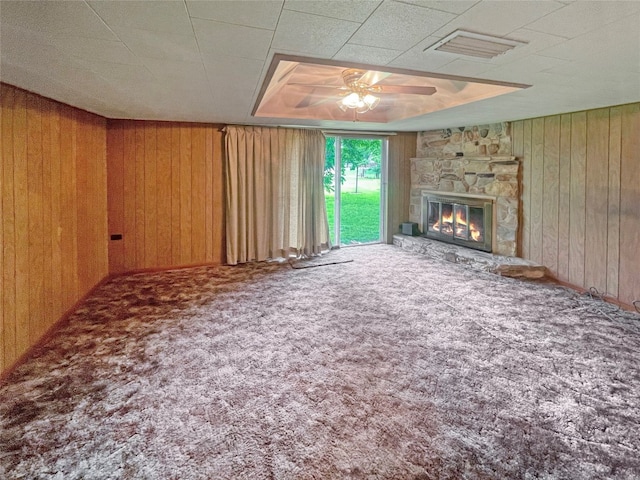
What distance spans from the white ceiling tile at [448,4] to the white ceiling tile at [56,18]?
1.30m

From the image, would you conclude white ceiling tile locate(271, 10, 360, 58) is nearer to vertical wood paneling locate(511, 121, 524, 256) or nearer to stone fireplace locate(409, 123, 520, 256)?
vertical wood paneling locate(511, 121, 524, 256)

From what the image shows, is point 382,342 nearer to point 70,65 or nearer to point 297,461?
point 297,461

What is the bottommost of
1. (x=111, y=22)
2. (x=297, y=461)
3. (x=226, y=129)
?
(x=297, y=461)

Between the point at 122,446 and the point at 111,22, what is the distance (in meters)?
1.99

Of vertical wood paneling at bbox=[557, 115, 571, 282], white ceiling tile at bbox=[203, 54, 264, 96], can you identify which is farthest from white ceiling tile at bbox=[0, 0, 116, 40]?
vertical wood paneling at bbox=[557, 115, 571, 282]

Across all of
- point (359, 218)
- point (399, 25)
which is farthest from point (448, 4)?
point (359, 218)

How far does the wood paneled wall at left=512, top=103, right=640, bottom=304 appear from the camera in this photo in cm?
368

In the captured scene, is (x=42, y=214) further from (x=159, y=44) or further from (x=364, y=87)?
(x=364, y=87)

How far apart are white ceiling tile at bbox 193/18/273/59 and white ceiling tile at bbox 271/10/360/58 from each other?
75 mm

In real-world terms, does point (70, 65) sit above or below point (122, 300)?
above

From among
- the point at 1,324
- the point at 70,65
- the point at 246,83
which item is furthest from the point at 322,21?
the point at 1,324

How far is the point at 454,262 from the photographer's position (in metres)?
5.43

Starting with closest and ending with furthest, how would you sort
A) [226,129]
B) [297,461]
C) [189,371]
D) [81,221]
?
[297,461], [189,371], [81,221], [226,129]

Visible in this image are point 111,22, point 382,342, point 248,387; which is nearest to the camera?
point 111,22
